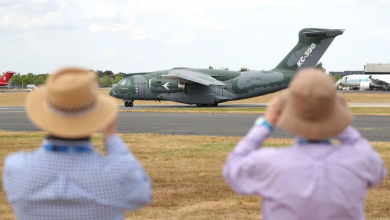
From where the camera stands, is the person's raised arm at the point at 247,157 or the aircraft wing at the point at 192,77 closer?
the person's raised arm at the point at 247,157

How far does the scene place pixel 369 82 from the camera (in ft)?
316

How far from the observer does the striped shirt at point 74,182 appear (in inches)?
111

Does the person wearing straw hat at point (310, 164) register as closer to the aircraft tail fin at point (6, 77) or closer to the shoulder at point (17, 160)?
the shoulder at point (17, 160)

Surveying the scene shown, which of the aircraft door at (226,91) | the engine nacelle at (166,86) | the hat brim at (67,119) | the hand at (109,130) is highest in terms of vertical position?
the hat brim at (67,119)

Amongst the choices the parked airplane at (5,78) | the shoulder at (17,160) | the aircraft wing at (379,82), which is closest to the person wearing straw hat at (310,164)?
the shoulder at (17,160)

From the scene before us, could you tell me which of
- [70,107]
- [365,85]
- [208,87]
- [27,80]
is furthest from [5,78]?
[70,107]

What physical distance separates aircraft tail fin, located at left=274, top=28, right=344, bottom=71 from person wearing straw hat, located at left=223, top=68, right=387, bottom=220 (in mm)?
36225

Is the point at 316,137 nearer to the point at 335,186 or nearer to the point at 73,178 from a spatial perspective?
the point at 335,186

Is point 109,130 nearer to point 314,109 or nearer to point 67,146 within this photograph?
point 67,146

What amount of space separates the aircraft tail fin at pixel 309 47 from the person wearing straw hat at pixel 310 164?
3622 cm

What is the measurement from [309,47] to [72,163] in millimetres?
36691

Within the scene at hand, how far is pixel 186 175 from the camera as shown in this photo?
10352 millimetres

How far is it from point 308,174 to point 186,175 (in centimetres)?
766

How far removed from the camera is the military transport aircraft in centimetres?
3800
